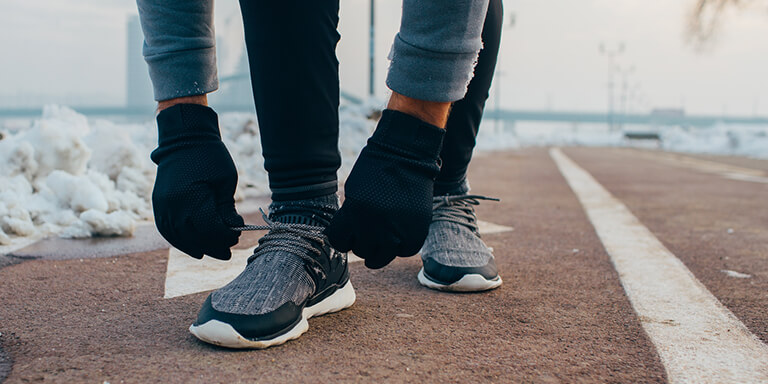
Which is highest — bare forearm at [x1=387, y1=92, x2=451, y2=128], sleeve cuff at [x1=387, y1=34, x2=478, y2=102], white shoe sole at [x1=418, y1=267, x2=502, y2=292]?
sleeve cuff at [x1=387, y1=34, x2=478, y2=102]

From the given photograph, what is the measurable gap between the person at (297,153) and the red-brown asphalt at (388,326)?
102 millimetres

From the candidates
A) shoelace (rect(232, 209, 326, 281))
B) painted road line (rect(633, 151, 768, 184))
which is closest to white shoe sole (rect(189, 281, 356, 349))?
shoelace (rect(232, 209, 326, 281))

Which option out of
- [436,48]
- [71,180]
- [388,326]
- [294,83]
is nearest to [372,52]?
[71,180]

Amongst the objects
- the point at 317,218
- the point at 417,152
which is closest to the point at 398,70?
the point at 417,152

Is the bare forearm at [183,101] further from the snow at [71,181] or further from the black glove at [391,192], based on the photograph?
the snow at [71,181]

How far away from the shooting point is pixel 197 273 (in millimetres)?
1812

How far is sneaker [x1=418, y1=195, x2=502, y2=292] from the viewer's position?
1.64 meters

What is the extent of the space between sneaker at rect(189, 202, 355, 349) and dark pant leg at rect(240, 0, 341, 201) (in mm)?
102

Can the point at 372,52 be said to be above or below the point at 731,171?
above

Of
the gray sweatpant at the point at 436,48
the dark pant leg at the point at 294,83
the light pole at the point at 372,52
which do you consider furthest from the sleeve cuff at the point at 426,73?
the light pole at the point at 372,52

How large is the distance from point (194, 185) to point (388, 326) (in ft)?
1.63

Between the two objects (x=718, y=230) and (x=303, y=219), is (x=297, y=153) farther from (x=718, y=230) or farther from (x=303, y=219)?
(x=718, y=230)

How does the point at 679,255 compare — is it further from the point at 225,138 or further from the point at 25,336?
the point at 225,138

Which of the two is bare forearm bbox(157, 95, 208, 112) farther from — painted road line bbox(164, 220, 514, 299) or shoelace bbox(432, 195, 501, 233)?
shoelace bbox(432, 195, 501, 233)
